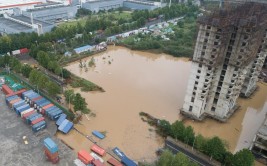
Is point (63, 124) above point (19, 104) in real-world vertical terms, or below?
below

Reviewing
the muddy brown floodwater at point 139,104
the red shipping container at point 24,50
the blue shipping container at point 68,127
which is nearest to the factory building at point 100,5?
the muddy brown floodwater at point 139,104

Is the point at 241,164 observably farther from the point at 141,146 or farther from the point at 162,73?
the point at 162,73

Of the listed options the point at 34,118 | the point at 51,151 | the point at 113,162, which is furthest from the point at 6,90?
the point at 113,162

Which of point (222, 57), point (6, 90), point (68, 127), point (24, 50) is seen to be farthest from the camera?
point (24, 50)

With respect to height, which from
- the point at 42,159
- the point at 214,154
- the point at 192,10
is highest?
the point at 192,10

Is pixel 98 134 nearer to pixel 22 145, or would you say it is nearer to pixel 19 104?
pixel 22 145

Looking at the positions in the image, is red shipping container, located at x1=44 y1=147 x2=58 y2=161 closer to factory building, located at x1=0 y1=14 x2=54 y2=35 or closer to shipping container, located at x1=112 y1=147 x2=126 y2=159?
Result: shipping container, located at x1=112 y1=147 x2=126 y2=159

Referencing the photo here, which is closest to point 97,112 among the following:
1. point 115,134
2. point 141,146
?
point 115,134
